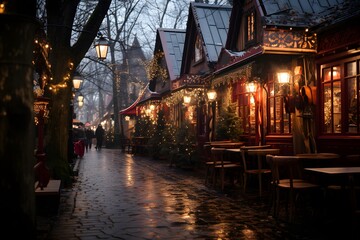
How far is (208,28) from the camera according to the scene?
25031mm

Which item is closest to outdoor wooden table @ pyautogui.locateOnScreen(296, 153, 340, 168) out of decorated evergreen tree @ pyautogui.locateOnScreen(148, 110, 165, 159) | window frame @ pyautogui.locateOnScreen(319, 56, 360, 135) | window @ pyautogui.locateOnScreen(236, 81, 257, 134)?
window frame @ pyautogui.locateOnScreen(319, 56, 360, 135)

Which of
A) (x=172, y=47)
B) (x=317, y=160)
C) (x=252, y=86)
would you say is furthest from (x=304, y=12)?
(x=172, y=47)

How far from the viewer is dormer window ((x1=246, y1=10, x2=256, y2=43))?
17711 millimetres

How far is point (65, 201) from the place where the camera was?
11.5 m

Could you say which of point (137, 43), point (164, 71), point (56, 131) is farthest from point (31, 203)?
point (137, 43)

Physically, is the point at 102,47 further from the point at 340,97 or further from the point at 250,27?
the point at 340,97

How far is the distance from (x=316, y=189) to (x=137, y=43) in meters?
45.8

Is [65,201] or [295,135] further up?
[295,135]

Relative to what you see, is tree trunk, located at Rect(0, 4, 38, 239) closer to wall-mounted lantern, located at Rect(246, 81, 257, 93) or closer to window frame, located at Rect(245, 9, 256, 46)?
wall-mounted lantern, located at Rect(246, 81, 257, 93)

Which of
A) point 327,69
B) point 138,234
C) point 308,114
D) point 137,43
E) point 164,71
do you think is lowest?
point 138,234

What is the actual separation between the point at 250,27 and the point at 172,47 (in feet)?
47.3

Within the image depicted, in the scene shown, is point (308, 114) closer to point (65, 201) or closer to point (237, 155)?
point (237, 155)

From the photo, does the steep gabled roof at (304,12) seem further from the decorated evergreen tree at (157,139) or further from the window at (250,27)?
the decorated evergreen tree at (157,139)

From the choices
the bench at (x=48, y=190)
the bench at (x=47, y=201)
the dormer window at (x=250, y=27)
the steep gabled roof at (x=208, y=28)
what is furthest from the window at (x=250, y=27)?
the bench at (x=47, y=201)
